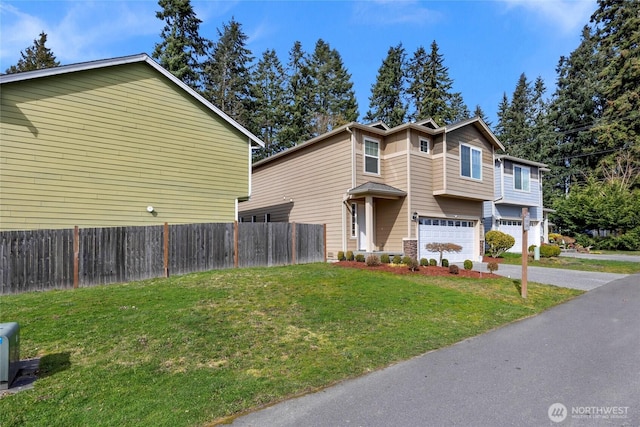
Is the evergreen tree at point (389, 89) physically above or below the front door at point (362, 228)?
above

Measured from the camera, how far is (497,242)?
19.5m

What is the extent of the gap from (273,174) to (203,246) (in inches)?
366

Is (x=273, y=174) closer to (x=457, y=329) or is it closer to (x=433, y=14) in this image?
(x=433, y=14)

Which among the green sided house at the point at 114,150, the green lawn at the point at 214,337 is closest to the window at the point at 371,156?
the green sided house at the point at 114,150

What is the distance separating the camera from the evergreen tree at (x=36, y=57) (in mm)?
27875

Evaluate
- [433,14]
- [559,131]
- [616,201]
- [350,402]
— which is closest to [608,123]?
[559,131]

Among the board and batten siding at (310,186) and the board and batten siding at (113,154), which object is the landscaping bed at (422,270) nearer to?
the board and batten siding at (310,186)

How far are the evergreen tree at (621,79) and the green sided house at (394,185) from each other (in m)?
25.3

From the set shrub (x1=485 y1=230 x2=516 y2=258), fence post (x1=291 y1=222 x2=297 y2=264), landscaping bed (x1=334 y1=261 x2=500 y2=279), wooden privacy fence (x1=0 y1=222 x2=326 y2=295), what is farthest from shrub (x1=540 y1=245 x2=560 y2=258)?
fence post (x1=291 y1=222 x2=297 y2=264)

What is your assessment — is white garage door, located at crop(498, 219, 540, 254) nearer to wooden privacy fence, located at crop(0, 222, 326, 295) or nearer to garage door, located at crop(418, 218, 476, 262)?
garage door, located at crop(418, 218, 476, 262)

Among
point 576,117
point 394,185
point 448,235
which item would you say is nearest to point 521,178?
point 448,235

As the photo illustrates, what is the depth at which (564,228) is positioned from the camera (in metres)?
28.9

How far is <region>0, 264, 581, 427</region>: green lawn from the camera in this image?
368 cm

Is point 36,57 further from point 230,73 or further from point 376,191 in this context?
point 376,191
